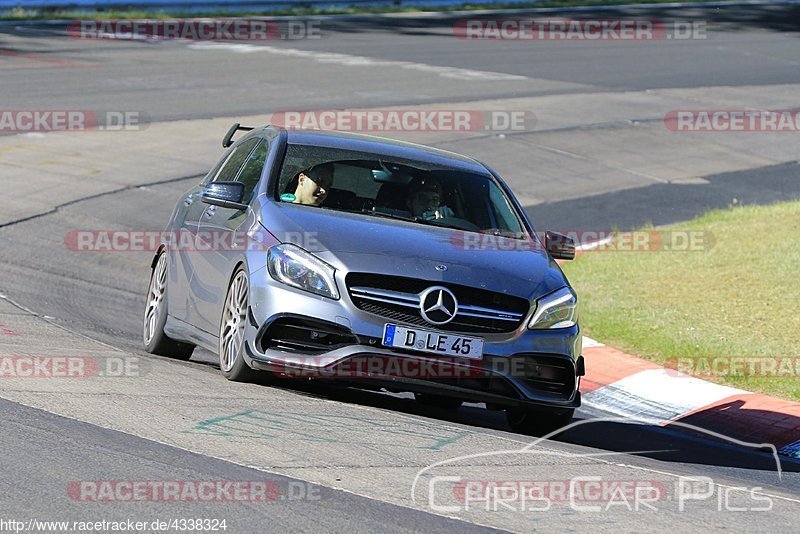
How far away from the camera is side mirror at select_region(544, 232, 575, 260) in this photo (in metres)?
8.68

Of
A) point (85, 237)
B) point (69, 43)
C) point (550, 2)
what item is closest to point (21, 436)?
point (85, 237)

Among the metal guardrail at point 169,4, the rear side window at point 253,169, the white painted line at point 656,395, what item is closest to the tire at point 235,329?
the rear side window at point 253,169

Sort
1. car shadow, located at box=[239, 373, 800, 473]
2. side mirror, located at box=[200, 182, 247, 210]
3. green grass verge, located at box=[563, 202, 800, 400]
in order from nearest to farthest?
car shadow, located at box=[239, 373, 800, 473], side mirror, located at box=[200, 182, 247, 210], green grass verge, located at box=[563, 202, 800, 400]

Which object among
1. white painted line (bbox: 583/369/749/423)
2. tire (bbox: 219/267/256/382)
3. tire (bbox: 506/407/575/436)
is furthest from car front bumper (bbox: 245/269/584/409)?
white painted line (bbox: 583/369/749/423)

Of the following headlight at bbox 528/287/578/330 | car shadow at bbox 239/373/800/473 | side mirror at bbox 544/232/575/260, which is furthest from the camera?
side mirror at bbox 544/232/575/260

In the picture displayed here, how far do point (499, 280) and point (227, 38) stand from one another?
25.8m

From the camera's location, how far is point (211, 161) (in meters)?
18.9

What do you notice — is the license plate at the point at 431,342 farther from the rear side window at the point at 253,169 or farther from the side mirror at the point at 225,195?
the rear side window at the point at 253,169

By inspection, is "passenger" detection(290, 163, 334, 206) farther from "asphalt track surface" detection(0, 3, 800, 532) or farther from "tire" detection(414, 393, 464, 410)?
"tire" detection(414, 393, 464, 410)

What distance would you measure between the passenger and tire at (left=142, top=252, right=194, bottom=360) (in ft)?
4.65

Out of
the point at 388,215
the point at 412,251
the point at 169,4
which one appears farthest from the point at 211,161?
the point at 169,4

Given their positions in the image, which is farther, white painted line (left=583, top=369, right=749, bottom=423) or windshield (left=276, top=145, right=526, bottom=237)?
white painted line (left=583, top=369, right=749, bottom=423)

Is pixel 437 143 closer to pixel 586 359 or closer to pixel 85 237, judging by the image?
pixel 85 237

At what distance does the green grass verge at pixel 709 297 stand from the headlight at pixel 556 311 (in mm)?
2651
